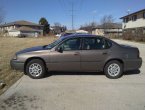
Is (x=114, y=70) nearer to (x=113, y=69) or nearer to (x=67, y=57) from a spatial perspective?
(x=113, y=69)

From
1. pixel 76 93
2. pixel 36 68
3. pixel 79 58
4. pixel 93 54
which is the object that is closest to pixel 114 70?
pixel 93 54

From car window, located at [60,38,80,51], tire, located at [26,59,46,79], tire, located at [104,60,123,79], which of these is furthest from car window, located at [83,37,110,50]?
tire, located at [26,59,46,79]

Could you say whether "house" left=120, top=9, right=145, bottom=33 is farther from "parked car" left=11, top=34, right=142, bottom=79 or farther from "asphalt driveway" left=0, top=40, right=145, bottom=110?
"asphalt driveway" left=0, top=40, right=145, bottom=110

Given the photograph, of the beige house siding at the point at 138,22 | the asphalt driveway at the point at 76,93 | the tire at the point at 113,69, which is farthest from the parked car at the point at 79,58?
the beige house siding at the point at 138,22

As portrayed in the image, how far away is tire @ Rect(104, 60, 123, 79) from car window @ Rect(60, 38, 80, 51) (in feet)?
4.25

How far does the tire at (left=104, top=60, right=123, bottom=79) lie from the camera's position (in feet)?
26.3

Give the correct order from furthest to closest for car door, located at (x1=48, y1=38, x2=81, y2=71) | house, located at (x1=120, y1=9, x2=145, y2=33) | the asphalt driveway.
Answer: house, located at (x1=120, y1=9, x2=145, y2=33) < car door, located at (x1=48, y1=38, x2=81, y2=71) < the asphalt driveway

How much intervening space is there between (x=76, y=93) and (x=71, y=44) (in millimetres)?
2363

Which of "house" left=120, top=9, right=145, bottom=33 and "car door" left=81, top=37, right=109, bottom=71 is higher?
"house" left=120, top=9, right=145, bottom=33

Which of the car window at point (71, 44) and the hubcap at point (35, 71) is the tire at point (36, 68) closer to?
the hubcap at point (35, 71)

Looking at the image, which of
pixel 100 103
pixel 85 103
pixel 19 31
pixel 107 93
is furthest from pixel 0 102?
pixel 19 31

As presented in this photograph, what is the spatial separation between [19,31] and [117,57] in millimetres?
81918

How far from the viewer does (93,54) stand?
791cm

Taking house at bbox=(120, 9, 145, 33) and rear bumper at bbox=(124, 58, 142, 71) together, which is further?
house at bbox=(120, 9, 145, 33)
